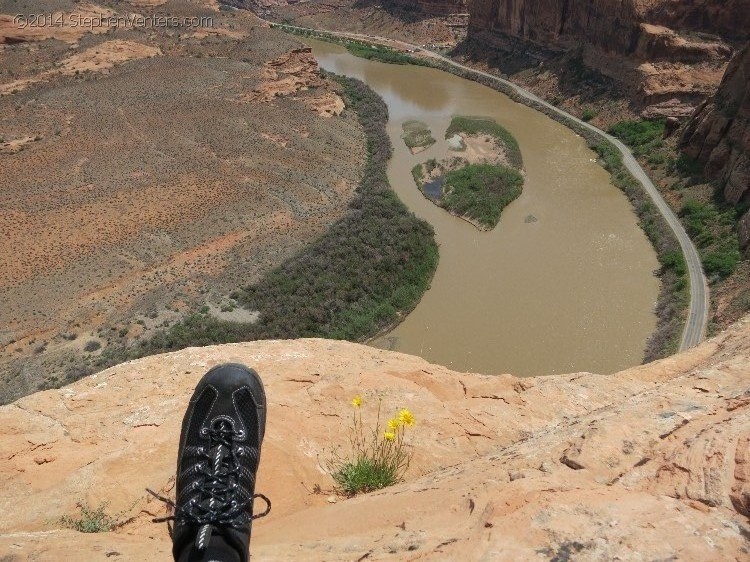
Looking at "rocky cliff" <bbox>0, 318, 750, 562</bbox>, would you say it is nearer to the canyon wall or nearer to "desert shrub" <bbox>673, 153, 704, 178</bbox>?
"desert shrub" <bbox>673, 153, 704, 178</bbox>

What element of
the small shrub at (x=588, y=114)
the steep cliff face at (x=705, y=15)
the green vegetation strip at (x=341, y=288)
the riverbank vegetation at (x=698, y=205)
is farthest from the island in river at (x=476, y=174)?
the steep cliff face at (x=705, y=15)

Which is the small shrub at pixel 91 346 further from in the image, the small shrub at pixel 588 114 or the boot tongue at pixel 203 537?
the small shrub at pixel 588 114

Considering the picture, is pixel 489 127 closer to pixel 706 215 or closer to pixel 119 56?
pixel 706 215

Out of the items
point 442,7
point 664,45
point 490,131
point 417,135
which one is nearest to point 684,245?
point 490,131

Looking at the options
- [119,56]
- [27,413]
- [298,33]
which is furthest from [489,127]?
[298,33]

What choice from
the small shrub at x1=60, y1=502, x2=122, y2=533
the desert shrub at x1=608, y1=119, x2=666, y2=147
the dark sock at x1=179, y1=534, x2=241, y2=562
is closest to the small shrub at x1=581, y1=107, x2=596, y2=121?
the desert shrub at x1=608, y1=119, x2=666, y2=147

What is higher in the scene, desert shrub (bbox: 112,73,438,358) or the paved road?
the paved road
